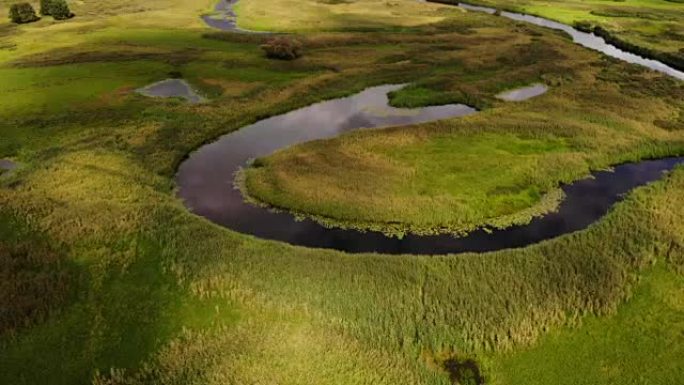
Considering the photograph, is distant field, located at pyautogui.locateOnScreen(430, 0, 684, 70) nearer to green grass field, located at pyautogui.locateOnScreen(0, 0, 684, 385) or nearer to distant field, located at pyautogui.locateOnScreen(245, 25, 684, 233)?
distant field, located at pyautogui.locateOnScreen(245, 25, 684, 233)

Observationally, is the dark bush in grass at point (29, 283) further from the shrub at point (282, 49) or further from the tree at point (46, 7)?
the tree at point (46, 7)

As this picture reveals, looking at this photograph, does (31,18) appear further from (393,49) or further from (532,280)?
(532,280)

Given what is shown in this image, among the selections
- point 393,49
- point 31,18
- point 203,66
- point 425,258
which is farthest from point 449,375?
point 31,18

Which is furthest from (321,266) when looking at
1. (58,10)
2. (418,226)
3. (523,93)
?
(58,10)

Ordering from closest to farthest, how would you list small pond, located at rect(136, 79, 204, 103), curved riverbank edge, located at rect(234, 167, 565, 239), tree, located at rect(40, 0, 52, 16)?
curved riverbank edge, located at rect(234, 167, 565, 239)
small pond, located at rect(136, 79, 204, 103)
tree, located at rect(40, 0, 52, 16)

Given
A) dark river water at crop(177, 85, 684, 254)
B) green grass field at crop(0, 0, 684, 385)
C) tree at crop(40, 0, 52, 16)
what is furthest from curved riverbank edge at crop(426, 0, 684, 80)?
tree at crop(40, 0, 52, 16)

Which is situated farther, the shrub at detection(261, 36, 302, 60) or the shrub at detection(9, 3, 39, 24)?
the shrub at detection(9, 3, 39, 24)

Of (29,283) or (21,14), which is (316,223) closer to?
(29,283)
